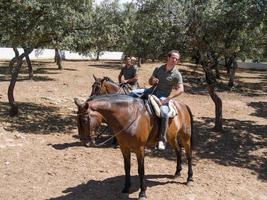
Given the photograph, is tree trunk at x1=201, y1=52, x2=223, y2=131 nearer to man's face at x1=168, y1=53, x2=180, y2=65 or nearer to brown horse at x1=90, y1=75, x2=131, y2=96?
brown horse at x1=90, y1=75, x2=131, y2=96

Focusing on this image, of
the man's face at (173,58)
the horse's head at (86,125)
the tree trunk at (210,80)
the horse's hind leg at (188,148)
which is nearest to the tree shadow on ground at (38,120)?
the tree trunk at (210,80)

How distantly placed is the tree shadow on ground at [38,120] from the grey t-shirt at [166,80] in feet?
18.8

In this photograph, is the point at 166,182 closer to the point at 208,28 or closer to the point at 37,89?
the point at 208,28

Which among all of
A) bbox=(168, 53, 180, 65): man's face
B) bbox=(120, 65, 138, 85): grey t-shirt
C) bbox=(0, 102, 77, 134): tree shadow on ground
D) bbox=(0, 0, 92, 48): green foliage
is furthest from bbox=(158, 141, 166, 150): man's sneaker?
bbox=(0, 0, 92, 48): green foliage

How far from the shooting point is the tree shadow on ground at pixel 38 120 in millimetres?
13469

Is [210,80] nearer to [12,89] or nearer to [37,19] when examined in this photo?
[37,19]

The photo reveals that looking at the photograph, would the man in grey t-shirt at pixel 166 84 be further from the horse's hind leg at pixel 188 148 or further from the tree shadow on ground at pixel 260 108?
the tree shadow on ground at pixel 260 108

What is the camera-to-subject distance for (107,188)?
8.66 m

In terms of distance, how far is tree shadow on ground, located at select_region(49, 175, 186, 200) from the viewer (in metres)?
8.20

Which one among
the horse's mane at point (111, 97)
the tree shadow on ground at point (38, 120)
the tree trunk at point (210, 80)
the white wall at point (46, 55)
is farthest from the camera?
the white wall at point (46, 55)

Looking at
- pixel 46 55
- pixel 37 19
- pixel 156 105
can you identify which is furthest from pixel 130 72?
pixel 46 55

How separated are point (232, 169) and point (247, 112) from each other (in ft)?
35.2

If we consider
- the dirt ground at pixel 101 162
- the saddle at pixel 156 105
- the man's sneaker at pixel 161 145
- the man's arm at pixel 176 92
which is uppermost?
the man's arm at pixel 176 92

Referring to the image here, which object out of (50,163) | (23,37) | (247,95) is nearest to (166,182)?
(50,163)
